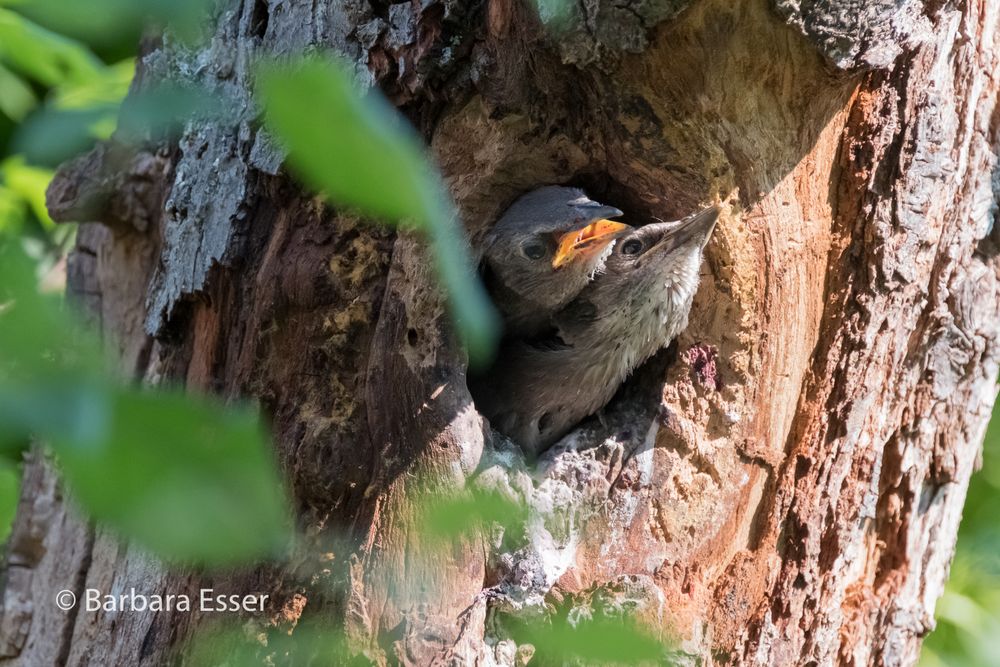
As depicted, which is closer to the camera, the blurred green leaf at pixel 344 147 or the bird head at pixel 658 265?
the blurred green leaf at pixel 344 147

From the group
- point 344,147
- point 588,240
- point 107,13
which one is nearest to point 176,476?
point 344,147

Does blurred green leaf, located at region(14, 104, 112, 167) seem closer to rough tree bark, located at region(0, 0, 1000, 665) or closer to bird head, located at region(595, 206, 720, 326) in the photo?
rough tree bark, located at region(0, 0, 1000, 665)

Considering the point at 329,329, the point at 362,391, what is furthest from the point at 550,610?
the point at 329,329

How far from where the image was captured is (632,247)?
3.10 meters

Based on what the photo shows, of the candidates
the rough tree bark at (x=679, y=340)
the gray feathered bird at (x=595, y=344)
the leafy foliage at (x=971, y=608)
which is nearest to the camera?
the rough tree bark at (x=679, y=340)

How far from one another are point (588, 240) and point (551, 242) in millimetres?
120

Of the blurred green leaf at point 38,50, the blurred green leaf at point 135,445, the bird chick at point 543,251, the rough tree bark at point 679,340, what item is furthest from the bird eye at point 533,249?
the blurred green leaf at point 135,445

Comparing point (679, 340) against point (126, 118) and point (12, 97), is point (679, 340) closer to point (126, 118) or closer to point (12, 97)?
→ point (12, 97)

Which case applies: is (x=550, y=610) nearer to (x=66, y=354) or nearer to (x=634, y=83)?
(x=634, y=83)

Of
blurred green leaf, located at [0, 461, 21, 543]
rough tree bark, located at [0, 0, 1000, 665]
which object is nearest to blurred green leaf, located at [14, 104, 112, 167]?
rough tree bark, located at [0, 0, 1000, 665]

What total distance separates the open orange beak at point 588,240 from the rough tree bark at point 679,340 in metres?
0.12

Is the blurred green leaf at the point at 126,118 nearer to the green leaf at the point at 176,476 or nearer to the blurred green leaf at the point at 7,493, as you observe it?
the green leaf at the point at 176,476

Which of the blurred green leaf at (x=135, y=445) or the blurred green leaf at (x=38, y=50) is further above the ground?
Result: the blurred green leaf at (x=38, y=50)

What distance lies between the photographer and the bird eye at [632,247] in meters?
3.06
